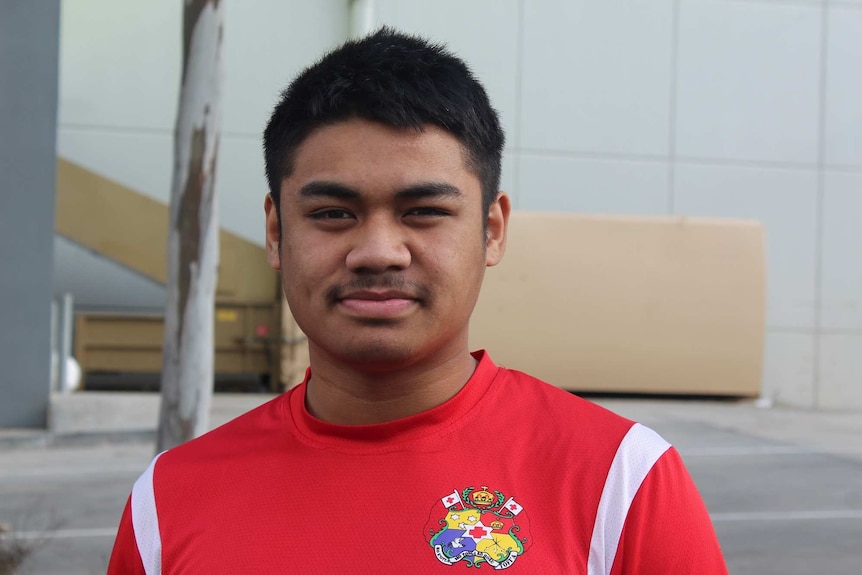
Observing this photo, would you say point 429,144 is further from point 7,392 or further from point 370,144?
point 7,392

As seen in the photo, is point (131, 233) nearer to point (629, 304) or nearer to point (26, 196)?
point (26, 196)

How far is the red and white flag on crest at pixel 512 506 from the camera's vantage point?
5.48ft

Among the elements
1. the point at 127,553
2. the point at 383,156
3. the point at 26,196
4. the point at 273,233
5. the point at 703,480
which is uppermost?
the point at 26,196

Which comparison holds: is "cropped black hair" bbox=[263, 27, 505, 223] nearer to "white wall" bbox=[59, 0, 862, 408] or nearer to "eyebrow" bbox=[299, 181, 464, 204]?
"eyebrow" bbox=[299, 181, 464, 204]

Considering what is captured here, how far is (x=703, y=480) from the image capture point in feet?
30.9

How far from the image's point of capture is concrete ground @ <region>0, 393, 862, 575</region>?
6820 millimetres

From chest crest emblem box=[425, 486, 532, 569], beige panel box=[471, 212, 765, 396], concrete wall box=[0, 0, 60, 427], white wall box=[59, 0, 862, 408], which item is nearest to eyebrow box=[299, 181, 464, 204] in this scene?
chest crest emblem box=[425, 486, 532, 569]

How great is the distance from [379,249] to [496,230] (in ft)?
1.03

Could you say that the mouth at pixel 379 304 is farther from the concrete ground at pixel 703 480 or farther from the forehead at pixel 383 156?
the concrete ground at pixel 703 480

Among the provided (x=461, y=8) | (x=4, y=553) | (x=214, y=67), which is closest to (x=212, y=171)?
(x=214, y=67)

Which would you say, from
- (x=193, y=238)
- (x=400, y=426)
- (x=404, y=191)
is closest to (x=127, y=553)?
(x=400, y=426)

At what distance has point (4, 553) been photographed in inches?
205

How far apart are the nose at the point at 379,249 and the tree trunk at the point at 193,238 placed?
446 cm

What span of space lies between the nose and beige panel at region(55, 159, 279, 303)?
47.7 feet
